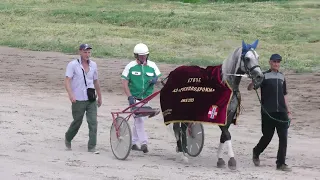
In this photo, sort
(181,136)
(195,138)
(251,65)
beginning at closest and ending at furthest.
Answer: (251,65) < (181,136) < (195,138)

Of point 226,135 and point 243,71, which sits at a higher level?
point 243,71

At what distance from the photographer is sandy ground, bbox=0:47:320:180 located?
12.1 meters

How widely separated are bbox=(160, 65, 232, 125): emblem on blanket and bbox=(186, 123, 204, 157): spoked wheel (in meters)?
0.68

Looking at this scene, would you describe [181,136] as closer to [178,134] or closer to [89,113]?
[178,134]

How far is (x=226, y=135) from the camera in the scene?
12.5 metres

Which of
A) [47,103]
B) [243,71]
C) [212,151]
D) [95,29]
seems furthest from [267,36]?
[243,71]

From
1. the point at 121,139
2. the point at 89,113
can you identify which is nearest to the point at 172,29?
the point at 89,113

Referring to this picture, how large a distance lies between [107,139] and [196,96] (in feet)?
10.4

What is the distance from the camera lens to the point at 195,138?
13711 millimetres

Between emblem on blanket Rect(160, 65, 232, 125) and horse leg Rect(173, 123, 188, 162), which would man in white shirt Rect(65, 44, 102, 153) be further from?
horse leg Rect(173, 123, 188, 162)

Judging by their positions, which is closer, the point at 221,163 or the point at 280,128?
the point at 280,128

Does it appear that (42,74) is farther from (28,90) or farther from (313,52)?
(313,52)

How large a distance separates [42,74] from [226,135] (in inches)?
478

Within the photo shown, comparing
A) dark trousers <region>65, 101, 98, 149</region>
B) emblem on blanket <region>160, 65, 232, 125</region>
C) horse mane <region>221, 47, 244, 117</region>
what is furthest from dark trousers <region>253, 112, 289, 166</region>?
dark trousers <region>65, 101, 98, 149</region>
